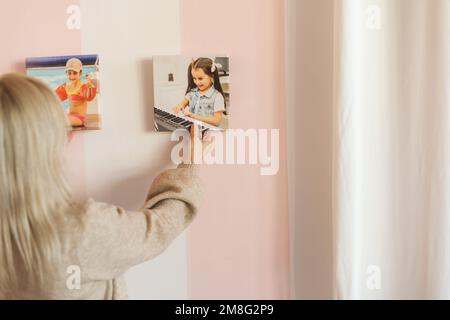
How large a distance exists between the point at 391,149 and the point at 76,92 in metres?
0.73

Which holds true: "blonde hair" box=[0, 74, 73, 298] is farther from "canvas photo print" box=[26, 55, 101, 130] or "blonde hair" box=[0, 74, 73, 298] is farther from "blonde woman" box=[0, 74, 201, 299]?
"canvas photo print" box=[26, 55, 101, 130]

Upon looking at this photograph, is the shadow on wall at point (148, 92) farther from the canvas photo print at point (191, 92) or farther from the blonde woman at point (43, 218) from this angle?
the blonde woman at point (43, 218)

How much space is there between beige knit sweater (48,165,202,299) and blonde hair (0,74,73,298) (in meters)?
0.04

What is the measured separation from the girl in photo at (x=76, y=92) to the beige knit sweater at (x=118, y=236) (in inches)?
10.3

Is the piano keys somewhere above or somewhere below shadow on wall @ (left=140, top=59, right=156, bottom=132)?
below

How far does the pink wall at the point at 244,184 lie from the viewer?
904 millimetres

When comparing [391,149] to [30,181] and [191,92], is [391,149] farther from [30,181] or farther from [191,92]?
[30,181]

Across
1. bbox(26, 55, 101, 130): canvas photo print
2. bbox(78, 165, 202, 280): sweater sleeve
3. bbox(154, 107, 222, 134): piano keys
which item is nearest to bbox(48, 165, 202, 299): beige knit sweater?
bbox(78, 165, 202, 280): sweater sleeve

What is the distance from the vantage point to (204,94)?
0.91 meters

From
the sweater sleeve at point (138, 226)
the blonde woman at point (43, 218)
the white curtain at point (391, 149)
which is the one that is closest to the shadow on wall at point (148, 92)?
the sweater sleeve at point (138, 226)

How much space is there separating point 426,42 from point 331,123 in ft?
0.81

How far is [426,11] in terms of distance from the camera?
810mm

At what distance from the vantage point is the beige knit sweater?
2.27ft

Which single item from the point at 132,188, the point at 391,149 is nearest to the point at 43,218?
the point at 132,188
